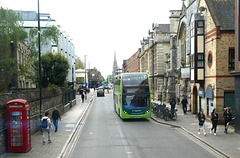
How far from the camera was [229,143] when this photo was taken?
12773mm

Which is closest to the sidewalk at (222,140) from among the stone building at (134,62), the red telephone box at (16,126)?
the red telephone box at (16,126)

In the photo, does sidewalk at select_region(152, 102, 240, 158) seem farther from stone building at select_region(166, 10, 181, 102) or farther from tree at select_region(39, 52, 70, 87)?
stone building at select_region(166, 10, 181, 102)

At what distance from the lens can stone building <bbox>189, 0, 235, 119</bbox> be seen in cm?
1883

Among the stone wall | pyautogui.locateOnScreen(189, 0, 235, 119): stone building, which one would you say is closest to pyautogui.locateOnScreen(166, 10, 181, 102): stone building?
pyautogui.locateOnScreen(189, 0, 235, 119): stone building

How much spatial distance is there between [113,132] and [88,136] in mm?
1841

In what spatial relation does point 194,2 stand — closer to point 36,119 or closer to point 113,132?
point 113,132

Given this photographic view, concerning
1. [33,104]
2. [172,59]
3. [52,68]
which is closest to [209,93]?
[33,104]

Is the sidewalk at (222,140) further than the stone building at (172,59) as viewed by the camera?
No

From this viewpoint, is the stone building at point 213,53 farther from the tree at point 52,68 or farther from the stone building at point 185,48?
the tree at point 52,68

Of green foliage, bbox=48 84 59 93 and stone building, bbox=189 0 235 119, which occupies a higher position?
stone building, bbox=189 0 235 119

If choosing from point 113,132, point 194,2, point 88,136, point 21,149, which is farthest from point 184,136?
point 194,2

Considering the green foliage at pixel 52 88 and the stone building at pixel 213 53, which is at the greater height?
the stone building at pixel 213 53

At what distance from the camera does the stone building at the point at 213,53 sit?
18.8m

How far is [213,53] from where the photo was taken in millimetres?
19375
